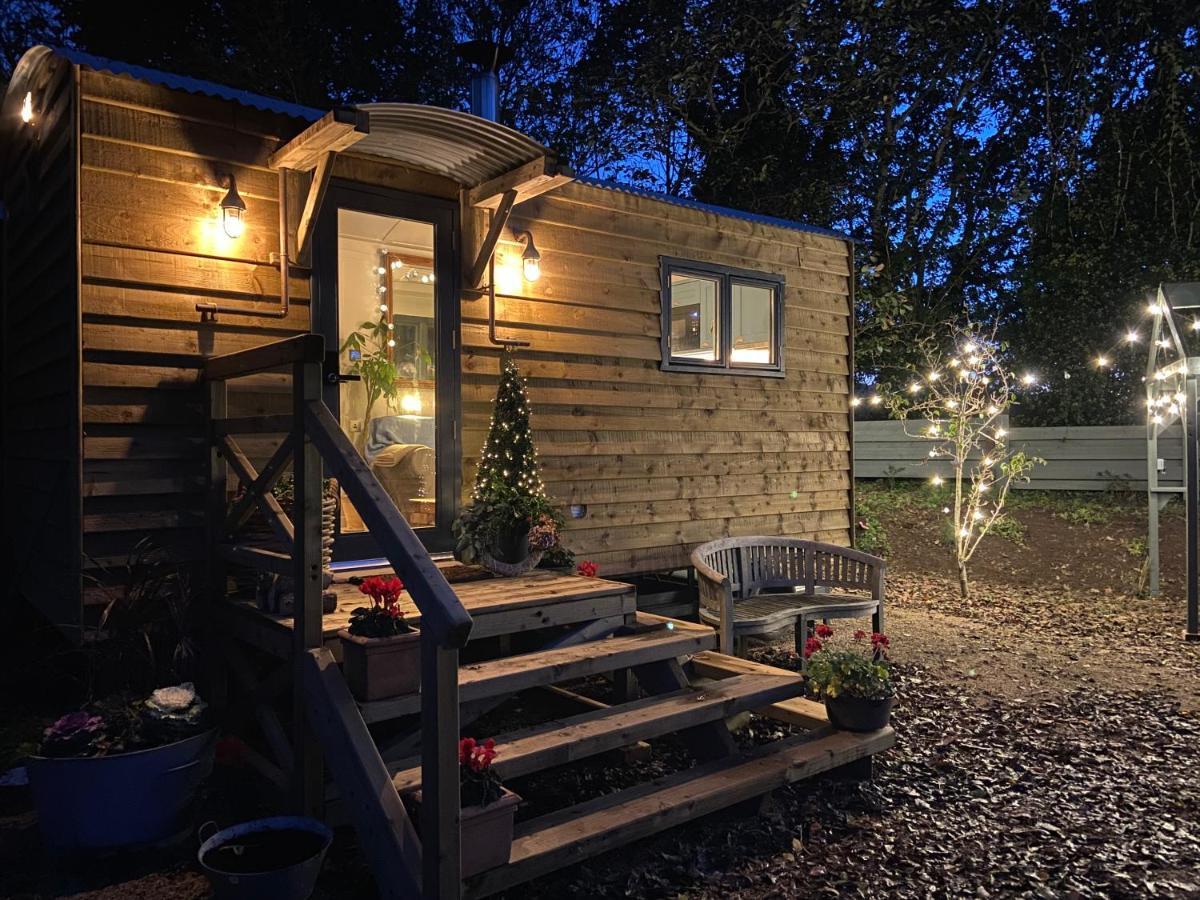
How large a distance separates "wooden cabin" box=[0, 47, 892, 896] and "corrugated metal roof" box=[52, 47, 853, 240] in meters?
0.02

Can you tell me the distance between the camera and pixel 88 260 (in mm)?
4195

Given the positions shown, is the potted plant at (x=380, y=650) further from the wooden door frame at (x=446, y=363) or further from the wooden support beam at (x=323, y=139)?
the wooden support beam at (x=323, y=139)

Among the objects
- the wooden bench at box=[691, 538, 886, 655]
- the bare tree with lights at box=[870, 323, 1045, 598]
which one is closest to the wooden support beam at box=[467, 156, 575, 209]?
the wooden bench at box=[691, 538, 886, 655]

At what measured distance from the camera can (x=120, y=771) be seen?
314cm

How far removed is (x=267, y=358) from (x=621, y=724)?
2.18 m

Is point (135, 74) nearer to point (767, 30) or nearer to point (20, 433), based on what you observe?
point (20, 433)

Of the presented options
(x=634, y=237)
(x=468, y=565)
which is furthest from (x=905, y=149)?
(x=468, y=565)

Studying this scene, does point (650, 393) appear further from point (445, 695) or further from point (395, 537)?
point (445, 695)

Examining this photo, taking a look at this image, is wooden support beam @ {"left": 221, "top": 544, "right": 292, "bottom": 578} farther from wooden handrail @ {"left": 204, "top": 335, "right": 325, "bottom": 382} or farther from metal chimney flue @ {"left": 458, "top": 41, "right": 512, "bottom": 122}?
metal chimney flue @ {"left": 458, "top": 41, "right": 512, "bottom": 122}

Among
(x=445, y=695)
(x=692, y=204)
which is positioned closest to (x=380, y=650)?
(x=445, y=695)

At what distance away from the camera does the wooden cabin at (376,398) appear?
3.34m

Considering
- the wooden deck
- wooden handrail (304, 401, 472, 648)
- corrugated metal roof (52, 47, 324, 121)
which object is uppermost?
corrugated metal roof (52, 47, 324, 121)

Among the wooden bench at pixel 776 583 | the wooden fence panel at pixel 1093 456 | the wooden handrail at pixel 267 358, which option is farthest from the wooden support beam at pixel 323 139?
the wooden fence panel at pixel 1093 456

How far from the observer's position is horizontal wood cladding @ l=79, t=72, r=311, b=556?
421 centimetres
